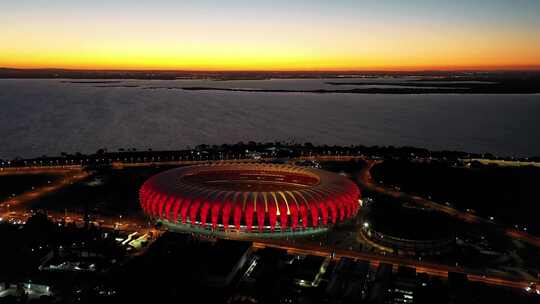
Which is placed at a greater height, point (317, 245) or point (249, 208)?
point (249, 208)

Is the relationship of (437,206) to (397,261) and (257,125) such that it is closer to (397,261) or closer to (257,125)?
(397,261)

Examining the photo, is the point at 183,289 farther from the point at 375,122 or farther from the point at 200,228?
the point at 375,122

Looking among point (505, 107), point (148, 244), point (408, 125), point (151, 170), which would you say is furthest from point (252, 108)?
point (148, 244)

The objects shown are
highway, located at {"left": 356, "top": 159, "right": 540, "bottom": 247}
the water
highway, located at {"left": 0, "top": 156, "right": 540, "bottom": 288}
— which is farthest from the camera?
the water

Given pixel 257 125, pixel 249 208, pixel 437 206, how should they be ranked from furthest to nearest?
pixel 257 125, pixel 437 206, pixel 249 208

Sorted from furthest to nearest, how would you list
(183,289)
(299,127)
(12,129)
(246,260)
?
1. (299,127)
2. (12,129)
3. (246,260)
4. (183,289)

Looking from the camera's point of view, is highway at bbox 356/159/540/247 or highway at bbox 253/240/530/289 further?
highway at bbox 356/159/540/247

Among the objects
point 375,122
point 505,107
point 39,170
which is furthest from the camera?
point 505,107

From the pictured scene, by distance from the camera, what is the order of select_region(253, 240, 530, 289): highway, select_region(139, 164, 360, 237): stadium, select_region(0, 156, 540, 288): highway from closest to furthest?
1. select_region(253, 240, 530, 289): highway
2. select_region(0, 156, 540, 288): highway
3. select_region(139, 164, 360, 237): stadium

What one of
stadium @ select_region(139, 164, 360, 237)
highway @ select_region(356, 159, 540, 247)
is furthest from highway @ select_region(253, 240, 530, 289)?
highway @ select_region(356, 159, 540, 247)

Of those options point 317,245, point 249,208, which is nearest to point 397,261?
point 317,245

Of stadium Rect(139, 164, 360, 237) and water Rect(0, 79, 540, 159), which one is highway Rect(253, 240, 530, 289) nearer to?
stadium Rect(139, 164, 360, 237)
